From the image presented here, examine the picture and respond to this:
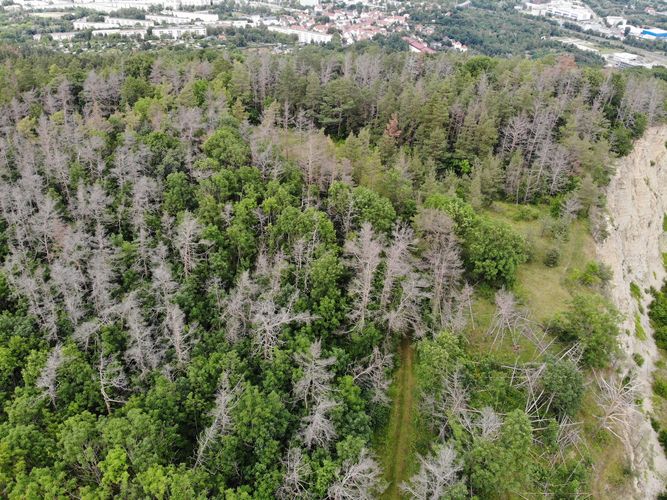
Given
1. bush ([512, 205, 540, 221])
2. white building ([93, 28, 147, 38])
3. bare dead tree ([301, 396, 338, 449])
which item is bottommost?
bare dead tree ([301, 396, 338, 449])

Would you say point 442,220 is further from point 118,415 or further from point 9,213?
point 9,213

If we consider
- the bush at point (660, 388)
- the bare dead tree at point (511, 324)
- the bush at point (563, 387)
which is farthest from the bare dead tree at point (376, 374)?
the bush at point (660, 388)

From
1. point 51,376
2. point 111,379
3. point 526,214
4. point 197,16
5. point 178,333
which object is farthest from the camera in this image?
point 197,16

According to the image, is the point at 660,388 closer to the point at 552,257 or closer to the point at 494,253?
the point at 552,257

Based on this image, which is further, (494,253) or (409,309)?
(494,253)

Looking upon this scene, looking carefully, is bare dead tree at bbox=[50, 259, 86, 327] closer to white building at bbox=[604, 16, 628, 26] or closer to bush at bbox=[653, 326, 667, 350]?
bush at bbox=[653, 326, 667, 350]

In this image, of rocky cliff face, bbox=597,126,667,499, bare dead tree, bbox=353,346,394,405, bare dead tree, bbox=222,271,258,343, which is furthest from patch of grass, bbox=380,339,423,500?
rocky cliff face, bbox=597,126,667,499

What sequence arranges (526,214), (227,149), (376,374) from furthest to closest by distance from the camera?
1. (526,214)
2. (227,149)
3. (376,374)

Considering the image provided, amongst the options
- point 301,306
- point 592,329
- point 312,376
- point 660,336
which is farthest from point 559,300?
point 312,376
